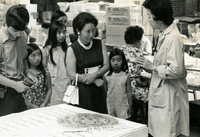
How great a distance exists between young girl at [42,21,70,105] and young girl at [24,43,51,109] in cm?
28

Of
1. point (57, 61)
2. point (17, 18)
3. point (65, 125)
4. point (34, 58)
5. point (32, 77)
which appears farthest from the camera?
point (57, 61)

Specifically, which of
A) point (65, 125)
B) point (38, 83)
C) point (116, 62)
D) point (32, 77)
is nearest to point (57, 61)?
point (38, 83)

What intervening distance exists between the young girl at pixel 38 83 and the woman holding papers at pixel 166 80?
1.30 m

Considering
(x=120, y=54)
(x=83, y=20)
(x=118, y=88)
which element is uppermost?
(x=83, y=20)

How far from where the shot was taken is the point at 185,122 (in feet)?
10.1

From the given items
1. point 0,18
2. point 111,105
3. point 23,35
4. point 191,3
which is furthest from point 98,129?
point 191,3

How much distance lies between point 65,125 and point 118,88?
2210mm

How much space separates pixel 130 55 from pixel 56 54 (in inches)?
38.6

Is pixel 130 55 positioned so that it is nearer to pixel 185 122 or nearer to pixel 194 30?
pixel 185 122

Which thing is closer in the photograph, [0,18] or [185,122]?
[185,122]

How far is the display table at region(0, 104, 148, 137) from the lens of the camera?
1888 millimetres

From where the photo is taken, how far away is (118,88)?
4191 millimetres

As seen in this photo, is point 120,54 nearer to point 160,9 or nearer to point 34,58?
point 34,58

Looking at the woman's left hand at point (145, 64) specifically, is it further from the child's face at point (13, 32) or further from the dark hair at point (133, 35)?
the dark hair at point (133, 35)
